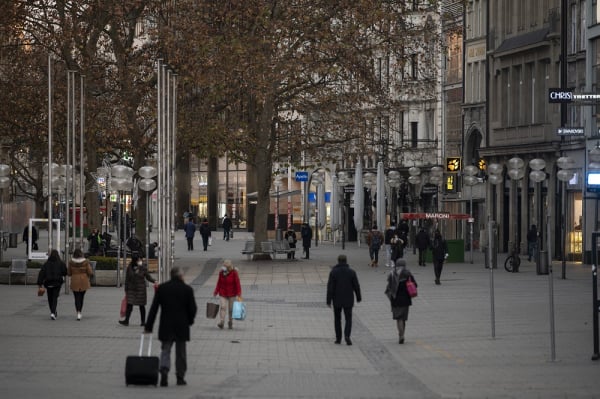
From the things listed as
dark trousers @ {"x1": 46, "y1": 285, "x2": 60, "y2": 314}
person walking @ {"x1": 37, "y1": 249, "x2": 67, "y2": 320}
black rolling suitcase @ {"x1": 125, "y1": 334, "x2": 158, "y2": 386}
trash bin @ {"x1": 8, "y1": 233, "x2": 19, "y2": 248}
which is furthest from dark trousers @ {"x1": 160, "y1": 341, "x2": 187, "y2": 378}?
trash bin @ {"x1": 8, "y1": 233, "x2": 19, "y2": 248}

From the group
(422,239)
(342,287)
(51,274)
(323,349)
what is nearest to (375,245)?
(422,239)

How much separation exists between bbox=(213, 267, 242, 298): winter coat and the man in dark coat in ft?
33.1

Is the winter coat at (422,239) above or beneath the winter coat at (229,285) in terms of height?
above

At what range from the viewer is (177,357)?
20219 mm

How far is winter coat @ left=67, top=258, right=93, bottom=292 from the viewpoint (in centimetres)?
3152

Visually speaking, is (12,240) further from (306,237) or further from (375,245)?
(375,245)

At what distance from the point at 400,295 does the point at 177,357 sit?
8.23m

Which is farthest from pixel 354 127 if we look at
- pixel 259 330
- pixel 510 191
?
pixel 259 330

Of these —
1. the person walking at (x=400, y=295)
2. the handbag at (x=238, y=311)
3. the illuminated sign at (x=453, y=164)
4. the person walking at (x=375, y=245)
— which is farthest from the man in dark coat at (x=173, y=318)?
the illuminated sign at (x=453, y=164)

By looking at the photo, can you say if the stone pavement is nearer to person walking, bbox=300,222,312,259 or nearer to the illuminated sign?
person walking, bbox=300,222,312,259

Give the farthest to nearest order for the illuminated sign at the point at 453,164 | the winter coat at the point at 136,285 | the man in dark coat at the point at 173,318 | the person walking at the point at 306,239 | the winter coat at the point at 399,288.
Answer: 1. the illuminated sign at the point at 453,164
2. the person walking at the point at 306,239
3. the winter coat at the point at 136,285
4. the winter coat at the point at 399,288
5. the man in dark coat at the point at 173,318

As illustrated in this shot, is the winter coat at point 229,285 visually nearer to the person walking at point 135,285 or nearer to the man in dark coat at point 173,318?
the person walking at point 135,285

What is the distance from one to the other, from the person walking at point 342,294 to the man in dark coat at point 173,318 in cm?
728

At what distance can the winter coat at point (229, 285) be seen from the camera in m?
30.3
